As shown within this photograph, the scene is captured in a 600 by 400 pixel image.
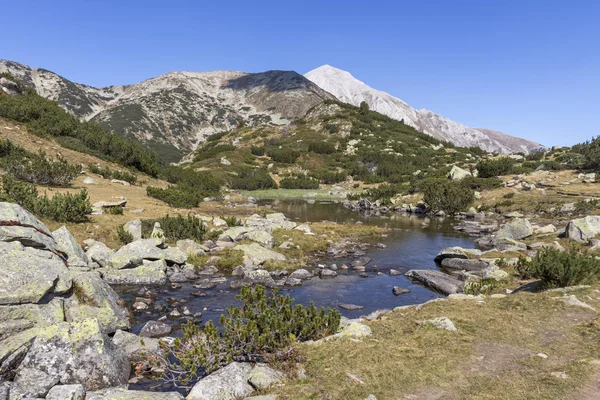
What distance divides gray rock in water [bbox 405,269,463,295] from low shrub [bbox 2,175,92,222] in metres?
17.4

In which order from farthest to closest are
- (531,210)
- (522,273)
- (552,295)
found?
(531,210)
(522,273)
(552,295)

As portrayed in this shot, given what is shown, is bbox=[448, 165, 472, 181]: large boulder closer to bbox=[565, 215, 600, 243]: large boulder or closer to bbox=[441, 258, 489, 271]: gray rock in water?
bbox=[565, 215, 600, 243]: large boulder

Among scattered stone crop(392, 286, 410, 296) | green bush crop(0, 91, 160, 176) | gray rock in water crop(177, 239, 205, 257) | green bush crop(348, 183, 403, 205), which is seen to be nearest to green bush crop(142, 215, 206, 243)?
gray rock in water crop(177, 239, 205, 257)

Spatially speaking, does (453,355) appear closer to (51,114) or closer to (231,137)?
(51,114)

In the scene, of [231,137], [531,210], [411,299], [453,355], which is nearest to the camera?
[453,355]

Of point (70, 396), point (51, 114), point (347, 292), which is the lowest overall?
point (347, 292)

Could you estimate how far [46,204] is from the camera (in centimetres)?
1852

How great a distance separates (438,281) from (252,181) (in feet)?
182

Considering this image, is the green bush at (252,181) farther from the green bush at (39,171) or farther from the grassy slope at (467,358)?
the grassy slope at (467,358)

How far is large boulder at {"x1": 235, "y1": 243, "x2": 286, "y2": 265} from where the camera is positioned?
730 inches

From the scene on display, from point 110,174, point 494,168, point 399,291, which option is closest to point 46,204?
point 110,174

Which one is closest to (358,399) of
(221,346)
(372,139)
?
(221,346)

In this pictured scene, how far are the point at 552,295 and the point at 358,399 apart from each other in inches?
343

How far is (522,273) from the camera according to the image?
15.6 m
